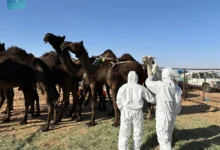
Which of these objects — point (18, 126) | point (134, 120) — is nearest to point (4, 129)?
point (18, 126)

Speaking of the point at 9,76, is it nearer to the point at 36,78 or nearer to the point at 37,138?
the point at 36,78

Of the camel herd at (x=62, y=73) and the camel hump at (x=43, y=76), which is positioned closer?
the camel hump at (x=43, y=76)

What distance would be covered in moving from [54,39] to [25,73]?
1.42 metres

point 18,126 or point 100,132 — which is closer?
point 100,132

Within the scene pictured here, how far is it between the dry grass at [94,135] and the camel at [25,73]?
551 mm

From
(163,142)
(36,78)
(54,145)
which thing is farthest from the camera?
(36,78)

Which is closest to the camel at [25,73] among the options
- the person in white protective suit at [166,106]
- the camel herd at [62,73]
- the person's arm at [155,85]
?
the camel herd at [62,73]

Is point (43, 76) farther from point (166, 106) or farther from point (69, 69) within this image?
point (166, 106)

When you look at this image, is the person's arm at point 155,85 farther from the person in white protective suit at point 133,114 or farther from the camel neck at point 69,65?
the camel neck at point 69,65

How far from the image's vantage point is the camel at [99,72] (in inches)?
282

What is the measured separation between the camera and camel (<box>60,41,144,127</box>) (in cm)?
717

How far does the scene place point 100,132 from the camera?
6434mm

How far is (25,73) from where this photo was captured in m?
7.19

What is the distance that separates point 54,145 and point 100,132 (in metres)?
1.36
